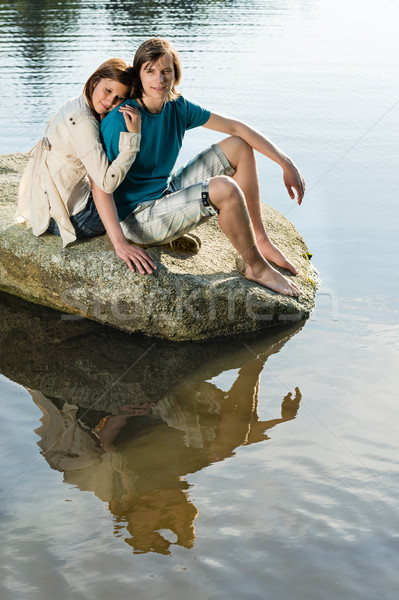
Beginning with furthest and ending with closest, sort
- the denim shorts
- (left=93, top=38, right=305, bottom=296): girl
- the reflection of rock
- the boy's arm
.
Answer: the boy's arm
the denim shorts
(left=93, top=38, right=305, bottom=296): girl
the reflection of rock

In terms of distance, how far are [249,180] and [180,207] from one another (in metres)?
0.65

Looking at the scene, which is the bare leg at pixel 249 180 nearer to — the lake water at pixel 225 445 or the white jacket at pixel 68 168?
the lake water at pixel 225 445

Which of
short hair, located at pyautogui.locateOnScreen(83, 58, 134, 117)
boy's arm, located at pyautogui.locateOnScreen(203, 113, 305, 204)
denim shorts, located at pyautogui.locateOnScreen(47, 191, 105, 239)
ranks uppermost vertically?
short hair, located at pyautogui.locateOnScreen(83, 58, 134, 117)

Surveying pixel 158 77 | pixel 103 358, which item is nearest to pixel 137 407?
pixel 103 358

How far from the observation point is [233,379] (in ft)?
13.5

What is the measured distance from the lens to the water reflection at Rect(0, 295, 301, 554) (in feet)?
10.2

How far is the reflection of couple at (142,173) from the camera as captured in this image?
4.09 meters

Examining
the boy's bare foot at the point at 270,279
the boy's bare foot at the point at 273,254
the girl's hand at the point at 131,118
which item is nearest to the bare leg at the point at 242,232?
the boy's bare foot at the point at 270,279

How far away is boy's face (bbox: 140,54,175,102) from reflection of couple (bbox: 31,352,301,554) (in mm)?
1788

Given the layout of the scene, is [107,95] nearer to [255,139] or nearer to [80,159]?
[80,159]

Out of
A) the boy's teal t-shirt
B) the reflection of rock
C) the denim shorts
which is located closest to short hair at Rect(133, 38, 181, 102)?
the boy's teal t-shirt

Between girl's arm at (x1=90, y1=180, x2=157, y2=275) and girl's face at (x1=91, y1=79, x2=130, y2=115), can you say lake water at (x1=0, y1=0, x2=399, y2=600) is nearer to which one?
girl's arm at (x1=90, y1=180, x2=157, y2=275)

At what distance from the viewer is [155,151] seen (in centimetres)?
432

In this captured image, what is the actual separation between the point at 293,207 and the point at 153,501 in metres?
4.15
